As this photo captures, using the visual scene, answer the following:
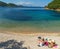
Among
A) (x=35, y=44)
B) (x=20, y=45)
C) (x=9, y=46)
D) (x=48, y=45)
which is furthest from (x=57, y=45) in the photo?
(x=9, y=46)

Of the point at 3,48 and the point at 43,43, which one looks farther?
the point at 43,43

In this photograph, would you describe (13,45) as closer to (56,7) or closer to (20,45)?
(20,45)

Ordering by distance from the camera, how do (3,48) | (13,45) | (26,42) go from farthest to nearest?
(26,42)
(13,45)
(3,48)

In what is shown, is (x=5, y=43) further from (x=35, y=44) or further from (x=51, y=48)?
(x=51, y=48)

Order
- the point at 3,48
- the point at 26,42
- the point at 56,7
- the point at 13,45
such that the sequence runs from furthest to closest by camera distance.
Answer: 1. the point at 56,7
2. the point at 26,42
3. the point at 13,45
4. the point at 3,48

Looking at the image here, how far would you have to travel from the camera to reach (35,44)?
14148 mm

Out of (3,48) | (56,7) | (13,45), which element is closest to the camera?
(3,48)

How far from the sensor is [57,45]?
14.0m

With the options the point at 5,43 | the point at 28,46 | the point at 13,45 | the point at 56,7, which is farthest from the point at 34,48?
the point at 56,7

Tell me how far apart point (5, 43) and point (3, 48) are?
4.82ft

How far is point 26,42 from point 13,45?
63.8 inches

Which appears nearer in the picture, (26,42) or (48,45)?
(48,45)

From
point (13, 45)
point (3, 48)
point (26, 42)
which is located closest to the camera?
point (3, 48)

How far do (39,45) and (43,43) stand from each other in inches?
15.2
